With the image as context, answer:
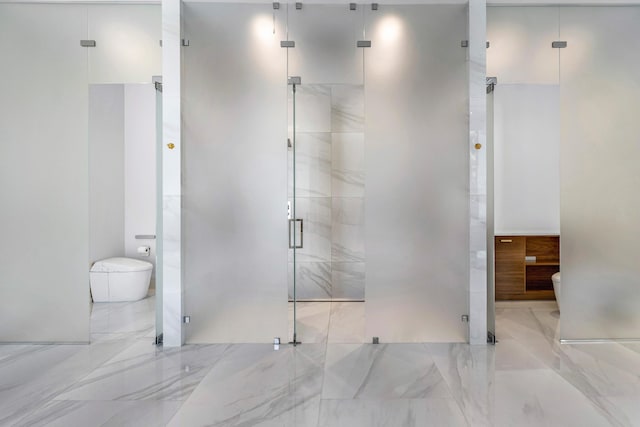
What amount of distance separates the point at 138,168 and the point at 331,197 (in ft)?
7.01

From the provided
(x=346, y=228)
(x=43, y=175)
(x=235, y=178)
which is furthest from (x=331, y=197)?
(x=43, y=175)

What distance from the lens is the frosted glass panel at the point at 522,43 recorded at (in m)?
3.19

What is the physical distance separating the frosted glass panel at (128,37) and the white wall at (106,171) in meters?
0.23

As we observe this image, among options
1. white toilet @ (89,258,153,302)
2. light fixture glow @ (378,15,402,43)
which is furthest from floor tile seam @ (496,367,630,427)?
white toilet @ (89,258,153,302)

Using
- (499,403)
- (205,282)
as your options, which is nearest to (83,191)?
(205,282)

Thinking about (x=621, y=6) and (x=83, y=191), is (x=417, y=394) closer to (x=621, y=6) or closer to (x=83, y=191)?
(x=83, y=191)

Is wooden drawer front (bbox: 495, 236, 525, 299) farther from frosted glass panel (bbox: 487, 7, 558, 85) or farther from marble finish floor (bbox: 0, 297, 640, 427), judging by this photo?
frosted glass panel (bbox: 487, 7, 558, 85)

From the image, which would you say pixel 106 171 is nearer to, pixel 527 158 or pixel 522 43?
pixel 522 43

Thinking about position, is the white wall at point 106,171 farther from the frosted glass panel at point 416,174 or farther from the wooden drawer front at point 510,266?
the wooden drawer front at point 510,266

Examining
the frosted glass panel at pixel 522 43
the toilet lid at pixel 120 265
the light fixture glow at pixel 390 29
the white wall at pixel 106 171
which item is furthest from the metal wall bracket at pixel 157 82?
the frosted glass panel at pixel 522 43

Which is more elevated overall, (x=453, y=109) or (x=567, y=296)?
(x=453, y=109)

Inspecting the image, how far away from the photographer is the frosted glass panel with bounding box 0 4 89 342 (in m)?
3.17

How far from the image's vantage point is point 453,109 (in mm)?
3133

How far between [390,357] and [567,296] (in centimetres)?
169
